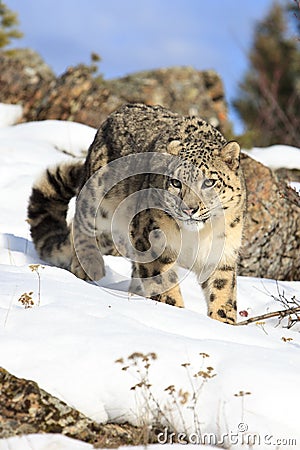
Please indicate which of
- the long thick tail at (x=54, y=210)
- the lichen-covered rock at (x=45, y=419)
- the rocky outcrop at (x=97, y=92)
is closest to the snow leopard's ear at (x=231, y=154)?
the long thick tail at (x=54, y=210)

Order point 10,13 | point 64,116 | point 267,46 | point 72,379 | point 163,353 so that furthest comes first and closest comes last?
1. point 267,46
2. point 10,13
3. point 64,116
4. point 163,353
5. point 72,379

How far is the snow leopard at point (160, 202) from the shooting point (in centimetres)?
543

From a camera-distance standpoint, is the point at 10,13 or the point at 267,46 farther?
the point at 267,46

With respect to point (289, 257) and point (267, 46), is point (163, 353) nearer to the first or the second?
point (289, 257)

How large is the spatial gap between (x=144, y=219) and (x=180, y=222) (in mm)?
403

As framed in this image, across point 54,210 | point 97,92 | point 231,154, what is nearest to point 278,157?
point 97,92

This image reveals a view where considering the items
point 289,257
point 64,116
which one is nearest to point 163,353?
point 289,257

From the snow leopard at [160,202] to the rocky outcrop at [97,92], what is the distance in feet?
19.3

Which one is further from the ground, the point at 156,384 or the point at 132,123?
the point at 132,123

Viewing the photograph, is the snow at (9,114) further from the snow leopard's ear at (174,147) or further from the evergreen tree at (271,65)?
the evergreen tree at (271,65)

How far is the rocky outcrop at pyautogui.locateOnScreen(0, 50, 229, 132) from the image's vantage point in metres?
12.6

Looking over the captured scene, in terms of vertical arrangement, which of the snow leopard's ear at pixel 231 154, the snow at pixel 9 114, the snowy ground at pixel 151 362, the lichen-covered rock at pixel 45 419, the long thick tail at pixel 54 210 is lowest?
the lichen-covered rock at pixel 45 419

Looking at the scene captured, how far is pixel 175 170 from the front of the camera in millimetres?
5449

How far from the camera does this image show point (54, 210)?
7.14 m
